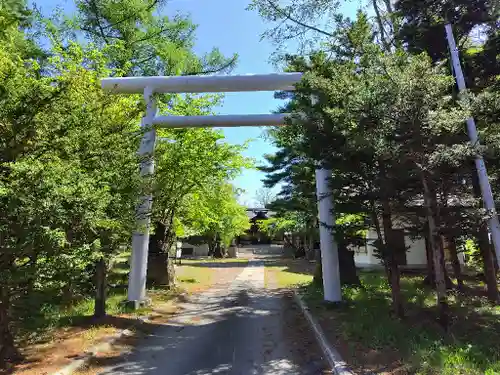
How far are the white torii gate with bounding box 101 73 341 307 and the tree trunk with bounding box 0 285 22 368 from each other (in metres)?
4.23

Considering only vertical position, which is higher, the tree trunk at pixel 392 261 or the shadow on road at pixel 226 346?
the tree trunk at pixel 392 261

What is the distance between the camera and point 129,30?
605 inches

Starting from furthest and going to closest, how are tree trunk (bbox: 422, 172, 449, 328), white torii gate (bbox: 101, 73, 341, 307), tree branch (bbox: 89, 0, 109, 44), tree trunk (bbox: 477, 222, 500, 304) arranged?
tree branch (bbox: 89, 0, 109, 44) → white torii gate (bbox: 101, 73, 341, 307) → tree trunk (bbox: 477, 222, 500, 304) → tree trunk (bbox: 422, 172, 449, 328)

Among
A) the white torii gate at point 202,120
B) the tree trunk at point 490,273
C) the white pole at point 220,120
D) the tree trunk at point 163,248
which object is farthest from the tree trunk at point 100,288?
the tree trunk at point 490,273

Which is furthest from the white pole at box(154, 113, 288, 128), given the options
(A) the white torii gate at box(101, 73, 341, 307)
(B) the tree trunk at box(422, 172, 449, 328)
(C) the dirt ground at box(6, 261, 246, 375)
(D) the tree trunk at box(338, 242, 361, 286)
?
(C) the dirt ground at box(6, 261, 246, 375)

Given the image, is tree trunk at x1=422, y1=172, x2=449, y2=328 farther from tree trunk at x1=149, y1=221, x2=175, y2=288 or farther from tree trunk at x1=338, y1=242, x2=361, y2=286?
tree trunk at x1=149, y1=221, x2=175, y2=288

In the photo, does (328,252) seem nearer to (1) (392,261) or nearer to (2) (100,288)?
(1) (392,261)

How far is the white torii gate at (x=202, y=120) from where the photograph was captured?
942cm

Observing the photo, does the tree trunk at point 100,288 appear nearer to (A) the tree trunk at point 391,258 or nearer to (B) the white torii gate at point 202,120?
(B) the white torii gate at point 202,120

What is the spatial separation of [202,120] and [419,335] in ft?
25.6

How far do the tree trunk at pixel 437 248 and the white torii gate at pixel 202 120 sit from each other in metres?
3.09

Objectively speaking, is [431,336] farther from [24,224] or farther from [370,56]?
[24,224]

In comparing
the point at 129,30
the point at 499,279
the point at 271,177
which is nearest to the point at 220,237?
the point at 271,177

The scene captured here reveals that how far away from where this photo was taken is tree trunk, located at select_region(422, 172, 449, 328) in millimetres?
6312
